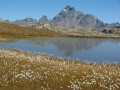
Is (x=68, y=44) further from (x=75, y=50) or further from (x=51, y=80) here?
(x=51, y=80)

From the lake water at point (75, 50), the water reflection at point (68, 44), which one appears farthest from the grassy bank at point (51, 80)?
the water reflection at point (68, 44)

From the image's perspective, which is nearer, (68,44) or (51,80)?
(51,80)

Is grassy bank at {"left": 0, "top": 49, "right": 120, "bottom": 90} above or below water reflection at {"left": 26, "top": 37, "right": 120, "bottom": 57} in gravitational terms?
above

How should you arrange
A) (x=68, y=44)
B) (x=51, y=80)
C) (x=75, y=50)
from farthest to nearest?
(x=68, y=44), (x=75, y=50), (x=51, y=80)

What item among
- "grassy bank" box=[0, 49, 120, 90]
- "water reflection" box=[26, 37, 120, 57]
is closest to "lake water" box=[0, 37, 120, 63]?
"water reflection" box=[26, 37, 120, 57]

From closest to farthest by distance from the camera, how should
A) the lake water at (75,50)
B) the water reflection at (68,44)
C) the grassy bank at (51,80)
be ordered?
the grassy bank at (51,80) < the lake water at (75,50) < the water reflection at (68,44)

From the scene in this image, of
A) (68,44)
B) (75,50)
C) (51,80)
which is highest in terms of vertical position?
(51,80)

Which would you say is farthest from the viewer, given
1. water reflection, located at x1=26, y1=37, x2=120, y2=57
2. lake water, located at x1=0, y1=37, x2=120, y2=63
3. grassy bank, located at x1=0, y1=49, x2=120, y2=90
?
water reflection, located at x1=26, y1=37, x2=120, y2=57

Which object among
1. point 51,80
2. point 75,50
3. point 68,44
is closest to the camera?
point 51,80

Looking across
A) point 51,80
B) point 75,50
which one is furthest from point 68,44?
point 51,80

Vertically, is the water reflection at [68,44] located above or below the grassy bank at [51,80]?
below

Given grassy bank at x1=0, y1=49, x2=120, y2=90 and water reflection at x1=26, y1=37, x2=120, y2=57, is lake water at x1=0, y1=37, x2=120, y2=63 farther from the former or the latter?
grassy bank at x1=0, y1=49, x2=120, y2=90

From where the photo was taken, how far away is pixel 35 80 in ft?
76.6

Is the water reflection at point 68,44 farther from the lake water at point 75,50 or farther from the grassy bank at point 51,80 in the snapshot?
the grassy bank at point 51,80
